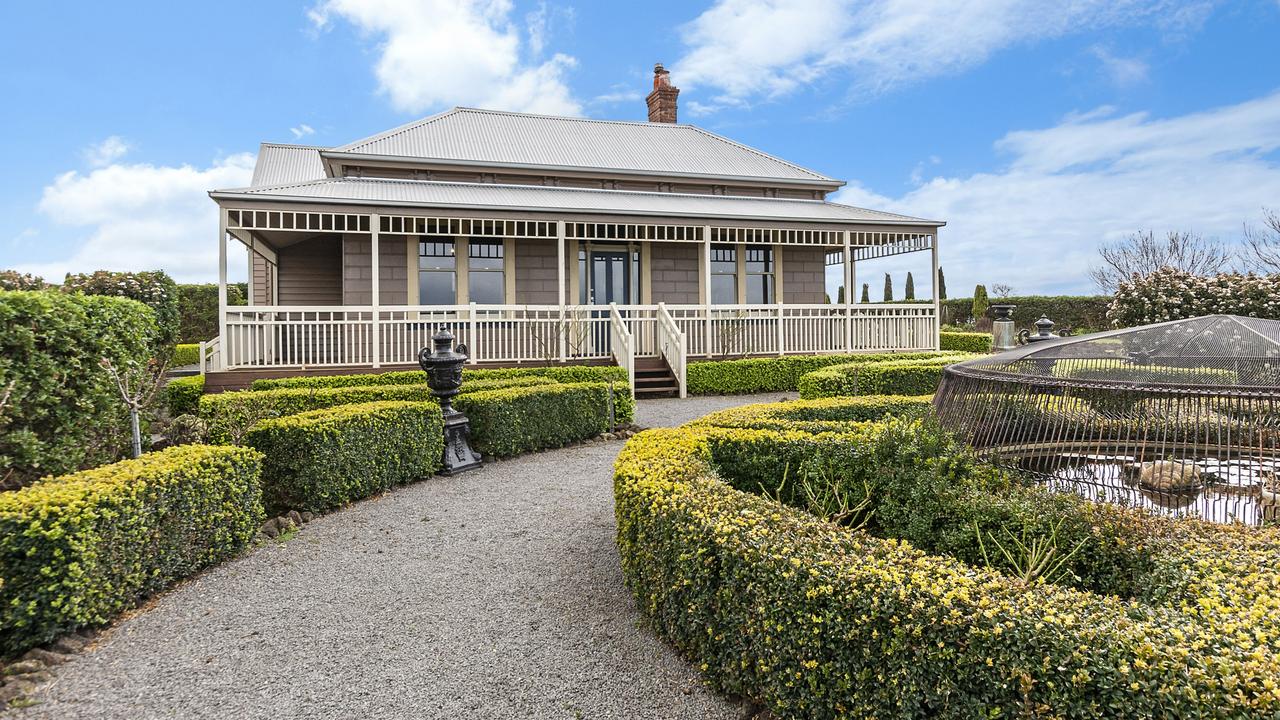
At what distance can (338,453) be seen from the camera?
20.0 ft

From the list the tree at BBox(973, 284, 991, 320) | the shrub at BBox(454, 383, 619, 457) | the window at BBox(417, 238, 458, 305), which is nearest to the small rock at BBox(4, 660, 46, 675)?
the shrub at BBox(454, 383, 619, 457)

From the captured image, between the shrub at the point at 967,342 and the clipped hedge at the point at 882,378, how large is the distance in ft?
30.9

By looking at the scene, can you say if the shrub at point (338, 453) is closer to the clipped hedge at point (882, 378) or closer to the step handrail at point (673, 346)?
the clipped hedge at point (882, 378)

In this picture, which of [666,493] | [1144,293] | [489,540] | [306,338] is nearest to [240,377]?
[306,338]

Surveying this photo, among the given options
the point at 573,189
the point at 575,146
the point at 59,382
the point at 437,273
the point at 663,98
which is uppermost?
the point at 663,98

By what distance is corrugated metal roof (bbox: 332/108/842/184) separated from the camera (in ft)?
58.7

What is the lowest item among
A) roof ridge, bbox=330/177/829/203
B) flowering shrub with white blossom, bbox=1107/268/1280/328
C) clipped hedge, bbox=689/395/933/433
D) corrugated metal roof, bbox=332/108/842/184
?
clipped hedge, bbox=689/395/933/433

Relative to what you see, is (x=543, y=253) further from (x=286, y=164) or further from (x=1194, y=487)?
(x=1194, y=487)

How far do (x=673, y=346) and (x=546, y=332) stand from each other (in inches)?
104

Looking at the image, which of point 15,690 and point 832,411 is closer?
point 15,690

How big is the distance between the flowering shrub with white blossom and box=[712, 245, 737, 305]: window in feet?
49.5

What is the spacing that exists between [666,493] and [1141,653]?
91.0 inches

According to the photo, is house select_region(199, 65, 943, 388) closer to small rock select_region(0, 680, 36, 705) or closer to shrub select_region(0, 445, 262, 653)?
shrub select_region(0, 445, 262, 653)

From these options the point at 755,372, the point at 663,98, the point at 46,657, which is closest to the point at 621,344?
the point at 755,372
